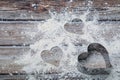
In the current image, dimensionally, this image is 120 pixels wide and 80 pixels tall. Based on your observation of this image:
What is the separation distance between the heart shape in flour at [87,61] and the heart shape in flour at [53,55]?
0.48 ft

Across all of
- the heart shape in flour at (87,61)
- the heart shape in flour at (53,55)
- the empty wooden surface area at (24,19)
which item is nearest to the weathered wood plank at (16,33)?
the empty wooden surface area at (24,19)

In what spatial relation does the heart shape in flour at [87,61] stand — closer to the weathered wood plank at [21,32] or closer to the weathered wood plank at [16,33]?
the weathered wood plank at [21,32]

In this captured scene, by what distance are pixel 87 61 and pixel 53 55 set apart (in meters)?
0.24

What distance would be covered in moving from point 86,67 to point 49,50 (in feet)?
0.99

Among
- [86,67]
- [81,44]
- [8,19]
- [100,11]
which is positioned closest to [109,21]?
[100,11]

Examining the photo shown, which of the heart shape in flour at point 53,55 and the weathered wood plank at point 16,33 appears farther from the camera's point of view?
the weathered wood plank at point 16,33

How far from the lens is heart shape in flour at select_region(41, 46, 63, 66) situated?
2.34 m

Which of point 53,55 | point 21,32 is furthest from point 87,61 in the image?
point 21,32

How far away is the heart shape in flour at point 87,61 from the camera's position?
2275 mm

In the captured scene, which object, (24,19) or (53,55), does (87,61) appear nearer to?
(53,55)

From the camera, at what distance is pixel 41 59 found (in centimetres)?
235

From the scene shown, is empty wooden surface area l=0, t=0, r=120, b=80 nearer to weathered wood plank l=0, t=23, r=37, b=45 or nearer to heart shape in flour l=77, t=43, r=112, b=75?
weathered wood plank l=0, t=23, r=37, b=45

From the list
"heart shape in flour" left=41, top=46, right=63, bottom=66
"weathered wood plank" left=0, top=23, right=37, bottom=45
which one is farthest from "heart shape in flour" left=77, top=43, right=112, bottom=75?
"weathered wood plank" left=0, top=23, right=37, bottom=45

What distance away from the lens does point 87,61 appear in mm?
2336
